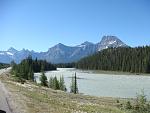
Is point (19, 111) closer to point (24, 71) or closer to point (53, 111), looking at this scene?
point (53, 111)

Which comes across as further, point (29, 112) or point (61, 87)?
point (61, 87)

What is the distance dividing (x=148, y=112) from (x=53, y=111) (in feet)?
24.1

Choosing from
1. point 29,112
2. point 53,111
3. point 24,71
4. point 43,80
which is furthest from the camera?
point 24,71

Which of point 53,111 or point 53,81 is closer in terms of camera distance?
point 53,111

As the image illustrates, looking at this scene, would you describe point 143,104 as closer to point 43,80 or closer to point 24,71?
point 43,80

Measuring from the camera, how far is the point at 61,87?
95.9m

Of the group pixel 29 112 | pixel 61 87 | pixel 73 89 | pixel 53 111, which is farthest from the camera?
pixel 61 87

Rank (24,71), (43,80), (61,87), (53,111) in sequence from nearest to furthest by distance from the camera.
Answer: (53,111)
(61,87)
(43,80)
(24,71)

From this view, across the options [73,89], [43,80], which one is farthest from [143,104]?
[43,80]

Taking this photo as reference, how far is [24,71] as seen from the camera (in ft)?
432

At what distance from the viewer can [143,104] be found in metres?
28.8

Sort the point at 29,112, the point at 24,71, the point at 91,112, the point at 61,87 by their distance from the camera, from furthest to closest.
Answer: the point at 24,71 < the point at 61,87 < the point at 91,112 < the point at 29,112

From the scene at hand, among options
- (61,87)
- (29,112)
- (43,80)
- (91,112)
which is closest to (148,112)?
(91,112)

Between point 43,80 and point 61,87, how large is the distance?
9.94 meters
